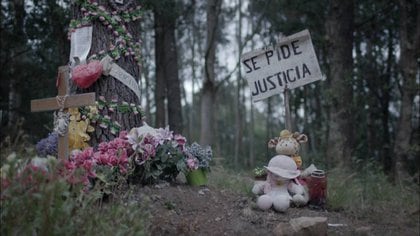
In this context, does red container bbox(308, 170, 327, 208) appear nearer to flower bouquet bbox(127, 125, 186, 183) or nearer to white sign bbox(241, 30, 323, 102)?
white sign bbox(241, 30, 323, 102)

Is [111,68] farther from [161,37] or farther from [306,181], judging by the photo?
[161,37]

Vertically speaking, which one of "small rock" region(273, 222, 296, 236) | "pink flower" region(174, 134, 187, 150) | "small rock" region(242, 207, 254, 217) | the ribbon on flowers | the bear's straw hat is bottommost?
"small rock" region(273, 222, 296, 236)

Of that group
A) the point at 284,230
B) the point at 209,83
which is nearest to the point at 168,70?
the point at 209,83

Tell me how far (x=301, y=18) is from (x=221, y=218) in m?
14.2

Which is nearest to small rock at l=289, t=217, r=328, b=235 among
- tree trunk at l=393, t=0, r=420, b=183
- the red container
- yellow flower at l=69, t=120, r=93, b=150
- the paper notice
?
the red container

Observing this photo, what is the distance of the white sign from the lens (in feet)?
22.3

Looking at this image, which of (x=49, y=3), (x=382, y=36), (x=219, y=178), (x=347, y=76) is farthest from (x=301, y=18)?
(x=219, y=178)

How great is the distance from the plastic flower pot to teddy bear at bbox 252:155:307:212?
0.65 metres

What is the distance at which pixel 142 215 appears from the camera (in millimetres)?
3916

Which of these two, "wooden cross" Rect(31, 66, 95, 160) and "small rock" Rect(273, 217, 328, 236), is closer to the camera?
"small rock" Rect(273, 217, 328, 236)

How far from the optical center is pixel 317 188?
248 inches

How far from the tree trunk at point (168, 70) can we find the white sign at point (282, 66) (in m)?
8.06

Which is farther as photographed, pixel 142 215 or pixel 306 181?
pixel 306 181

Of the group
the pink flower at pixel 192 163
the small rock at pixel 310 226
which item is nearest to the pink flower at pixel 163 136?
the pink flower at pixel 192 163
